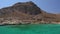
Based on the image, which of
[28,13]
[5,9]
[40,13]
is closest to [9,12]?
[5,9]

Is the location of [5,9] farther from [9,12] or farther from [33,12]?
[33,12]

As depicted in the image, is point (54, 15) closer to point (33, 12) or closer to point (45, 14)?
point (45, 14)

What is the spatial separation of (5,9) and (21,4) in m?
8.41

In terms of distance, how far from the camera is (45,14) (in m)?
60.8

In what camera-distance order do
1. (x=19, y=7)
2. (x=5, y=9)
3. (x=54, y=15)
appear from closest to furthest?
(x=5, y=9) → (x=54, y=15) → (x=19, y=7)

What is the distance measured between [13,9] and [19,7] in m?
4.82

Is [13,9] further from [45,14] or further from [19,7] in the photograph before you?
[45,14]

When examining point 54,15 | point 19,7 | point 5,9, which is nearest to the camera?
point 5,9

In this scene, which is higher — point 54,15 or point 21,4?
point 21,4

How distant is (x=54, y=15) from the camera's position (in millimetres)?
59438

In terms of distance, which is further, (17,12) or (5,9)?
(17,12)

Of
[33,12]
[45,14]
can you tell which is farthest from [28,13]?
[45,14]

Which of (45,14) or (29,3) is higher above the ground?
(29,3)

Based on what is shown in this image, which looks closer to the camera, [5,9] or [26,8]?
[5,9]
